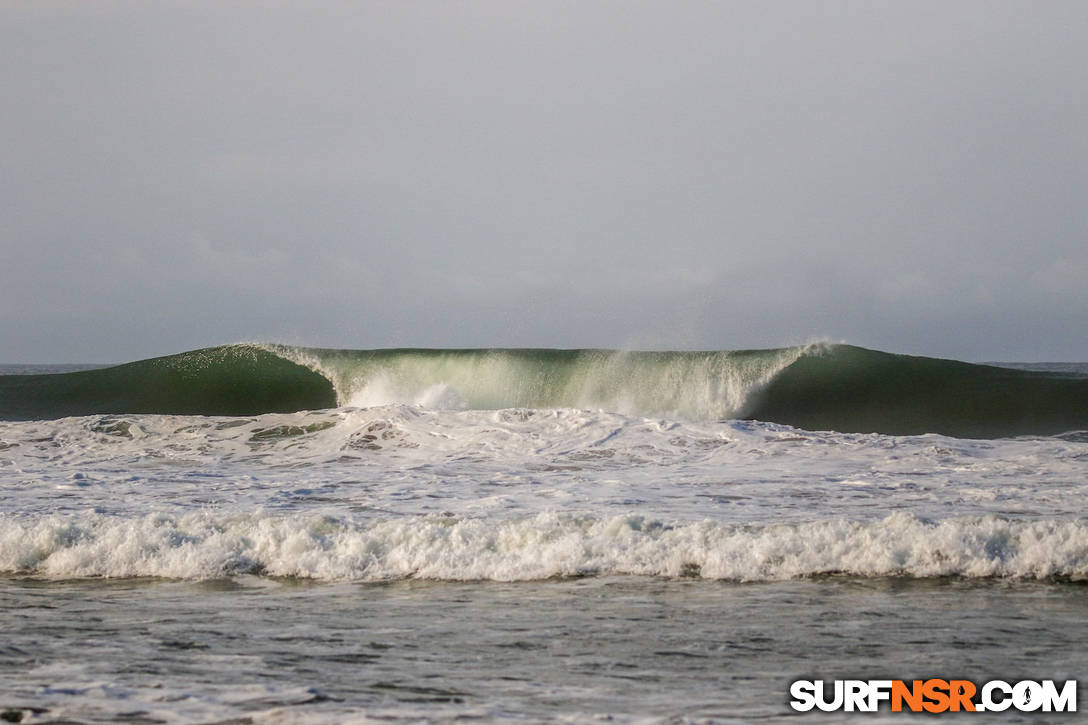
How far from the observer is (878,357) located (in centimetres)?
1939

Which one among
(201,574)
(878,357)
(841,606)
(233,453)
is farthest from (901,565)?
(878,357)

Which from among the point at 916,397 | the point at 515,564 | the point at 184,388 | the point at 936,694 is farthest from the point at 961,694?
the point at 184,388

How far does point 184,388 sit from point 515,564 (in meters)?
14.2

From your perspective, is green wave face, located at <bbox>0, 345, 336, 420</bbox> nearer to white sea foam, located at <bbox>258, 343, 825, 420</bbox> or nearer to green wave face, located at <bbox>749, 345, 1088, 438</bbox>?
white sea foam, located at <bbox>258, 343, 825, 420</bbox>

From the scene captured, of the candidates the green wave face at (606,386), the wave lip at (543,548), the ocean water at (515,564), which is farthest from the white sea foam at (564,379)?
the wave lip at (543,548)

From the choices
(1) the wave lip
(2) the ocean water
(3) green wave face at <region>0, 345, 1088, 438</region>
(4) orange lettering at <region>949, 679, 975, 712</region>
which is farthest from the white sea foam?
(4) orange lettering at <region>949, 679, 975, 712</region>

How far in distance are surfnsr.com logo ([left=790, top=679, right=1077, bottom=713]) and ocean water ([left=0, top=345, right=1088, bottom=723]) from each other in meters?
0.12

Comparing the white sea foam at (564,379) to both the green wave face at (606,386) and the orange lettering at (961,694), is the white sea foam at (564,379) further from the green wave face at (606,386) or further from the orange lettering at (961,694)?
the orange lettering at (961,694)

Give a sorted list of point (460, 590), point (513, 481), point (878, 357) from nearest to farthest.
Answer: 1. point (460, 590)
2. point (513, 481)
3. point (878, 357)

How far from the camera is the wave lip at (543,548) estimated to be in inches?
271

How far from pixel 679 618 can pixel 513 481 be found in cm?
472

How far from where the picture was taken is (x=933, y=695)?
4.10m

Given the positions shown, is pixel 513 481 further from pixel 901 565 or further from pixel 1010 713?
pixel 1010 713

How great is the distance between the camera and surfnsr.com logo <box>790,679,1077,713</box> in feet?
13.0
